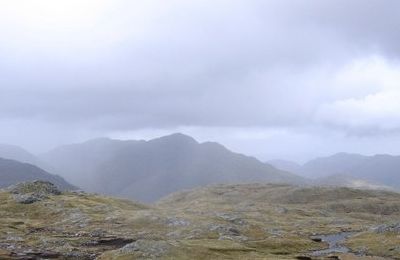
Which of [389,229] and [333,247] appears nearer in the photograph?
[333,247]

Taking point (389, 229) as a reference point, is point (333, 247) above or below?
below

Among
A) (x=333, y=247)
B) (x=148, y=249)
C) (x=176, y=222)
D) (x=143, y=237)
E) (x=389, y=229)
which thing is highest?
(x=148, y=249)

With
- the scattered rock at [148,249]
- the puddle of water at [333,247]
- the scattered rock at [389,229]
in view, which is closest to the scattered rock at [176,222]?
the puddle of water at [333,247]

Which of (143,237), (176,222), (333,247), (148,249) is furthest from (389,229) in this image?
(148,249)

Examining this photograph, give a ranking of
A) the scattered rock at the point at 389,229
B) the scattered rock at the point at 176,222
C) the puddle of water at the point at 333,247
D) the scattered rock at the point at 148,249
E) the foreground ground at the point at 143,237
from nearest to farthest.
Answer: the scattered rock at the point at 148,249 < the foreground ground at the point at 143,237 < the puddle of water at the point at 333,247 < the scattered rock at the point at 389,229 < the scattered rock at the point at 176,222

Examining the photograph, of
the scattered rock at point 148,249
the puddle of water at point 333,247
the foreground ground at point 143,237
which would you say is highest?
the scattered rock at point 148,249

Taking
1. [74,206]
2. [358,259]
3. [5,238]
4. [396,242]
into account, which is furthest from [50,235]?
[396,242]

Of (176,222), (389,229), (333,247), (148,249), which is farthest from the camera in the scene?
(176,222)

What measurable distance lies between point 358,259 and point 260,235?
1954 inches

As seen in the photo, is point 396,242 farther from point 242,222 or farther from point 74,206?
point 74,206

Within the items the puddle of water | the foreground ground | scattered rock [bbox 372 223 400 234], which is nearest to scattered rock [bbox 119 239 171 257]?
the foreground ground

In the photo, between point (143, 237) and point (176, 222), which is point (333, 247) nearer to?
point (176, 222)

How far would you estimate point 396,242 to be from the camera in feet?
432

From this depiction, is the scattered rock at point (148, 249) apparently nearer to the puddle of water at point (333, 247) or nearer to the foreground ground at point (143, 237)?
the foreground ground at point (143, 237)
